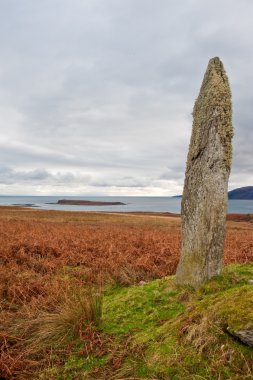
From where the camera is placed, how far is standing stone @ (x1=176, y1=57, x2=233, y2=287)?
743cm

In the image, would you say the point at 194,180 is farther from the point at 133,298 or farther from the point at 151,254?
the point at 151,254

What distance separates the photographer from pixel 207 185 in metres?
7.54

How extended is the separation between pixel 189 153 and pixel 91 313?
160 inches

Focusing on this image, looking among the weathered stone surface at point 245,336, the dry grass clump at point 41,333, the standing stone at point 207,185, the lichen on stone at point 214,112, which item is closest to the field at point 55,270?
the dry grass clump at point 41,333

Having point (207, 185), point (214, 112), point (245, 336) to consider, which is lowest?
point (245, 336)

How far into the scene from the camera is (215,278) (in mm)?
7340

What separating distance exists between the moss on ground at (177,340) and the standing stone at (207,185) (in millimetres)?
575

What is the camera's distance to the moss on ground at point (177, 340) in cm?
472

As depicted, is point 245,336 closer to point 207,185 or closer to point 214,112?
point 207,185

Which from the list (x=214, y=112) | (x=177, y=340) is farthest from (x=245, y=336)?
(x=214, y=112)

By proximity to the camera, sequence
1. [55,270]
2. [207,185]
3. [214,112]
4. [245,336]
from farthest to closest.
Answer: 1. [55,270]
2. [214,112]
3. [207,185]
4. [245,336]

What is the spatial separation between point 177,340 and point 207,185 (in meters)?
3.34

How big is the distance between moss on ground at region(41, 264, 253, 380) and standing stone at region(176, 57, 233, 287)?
57 cm

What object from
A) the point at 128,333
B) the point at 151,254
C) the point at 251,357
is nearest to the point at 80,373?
the point at 128,333
